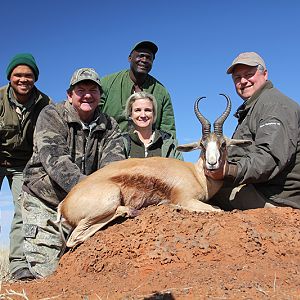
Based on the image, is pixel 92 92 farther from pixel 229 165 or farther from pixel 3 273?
pixel 3 273

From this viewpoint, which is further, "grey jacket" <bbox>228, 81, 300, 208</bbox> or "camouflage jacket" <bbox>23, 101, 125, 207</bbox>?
"camouflage jacket" <bbox>23, 101, 125, 207</bbox>

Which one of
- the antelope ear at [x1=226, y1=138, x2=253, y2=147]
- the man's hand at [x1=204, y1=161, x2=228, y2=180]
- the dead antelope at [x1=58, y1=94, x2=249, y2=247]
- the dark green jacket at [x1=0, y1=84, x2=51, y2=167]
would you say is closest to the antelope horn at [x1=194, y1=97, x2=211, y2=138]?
the dead antelope at [x1=58, y1=94, x2=249, y2=247]

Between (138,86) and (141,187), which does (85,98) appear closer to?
(141,187)

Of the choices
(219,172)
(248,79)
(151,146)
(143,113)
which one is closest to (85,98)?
(143,113)

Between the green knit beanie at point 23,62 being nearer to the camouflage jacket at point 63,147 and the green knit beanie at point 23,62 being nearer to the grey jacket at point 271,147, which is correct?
the camouflage jacket at point 63,147

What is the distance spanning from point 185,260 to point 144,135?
11.8 ft

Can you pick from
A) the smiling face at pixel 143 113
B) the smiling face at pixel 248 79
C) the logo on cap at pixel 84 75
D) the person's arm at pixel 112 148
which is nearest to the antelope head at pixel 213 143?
the smiling face at pixel 248 79

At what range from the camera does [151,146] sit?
7.73m

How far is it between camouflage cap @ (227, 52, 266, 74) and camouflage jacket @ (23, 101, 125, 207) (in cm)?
206

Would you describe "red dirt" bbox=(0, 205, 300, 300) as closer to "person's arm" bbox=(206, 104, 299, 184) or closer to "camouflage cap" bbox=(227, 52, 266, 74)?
"person's arm" bbox=(206, 104, 299, 184)

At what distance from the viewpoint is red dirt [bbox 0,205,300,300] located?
378 centimetres

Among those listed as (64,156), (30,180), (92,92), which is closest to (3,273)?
(30,180)

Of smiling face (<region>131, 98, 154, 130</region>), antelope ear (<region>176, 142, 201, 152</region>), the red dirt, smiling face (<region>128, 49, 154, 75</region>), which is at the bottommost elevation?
the red dirt

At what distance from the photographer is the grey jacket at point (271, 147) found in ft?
18.8
